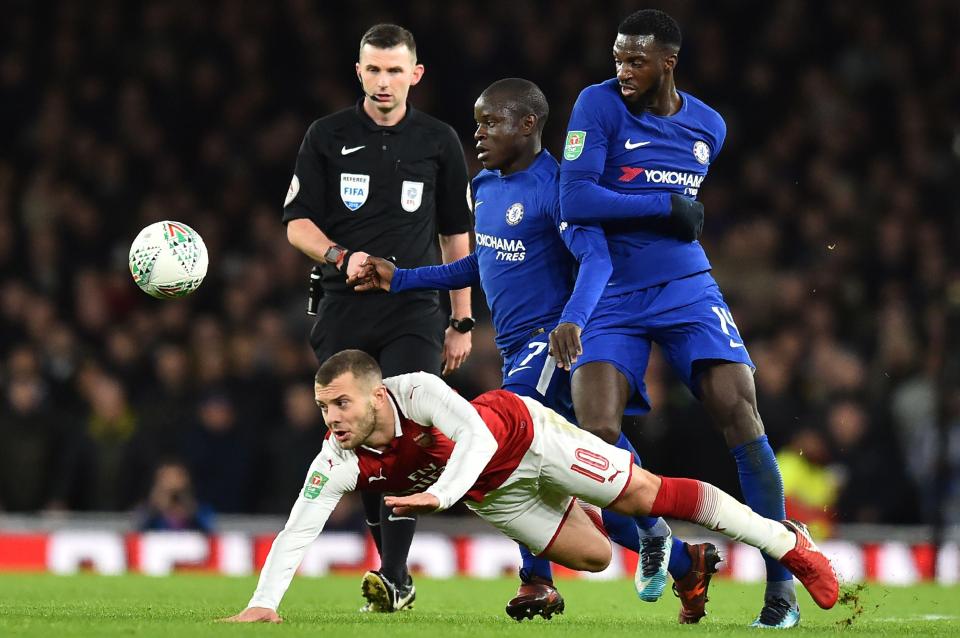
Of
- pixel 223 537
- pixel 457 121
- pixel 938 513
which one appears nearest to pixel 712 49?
pixel 457 121

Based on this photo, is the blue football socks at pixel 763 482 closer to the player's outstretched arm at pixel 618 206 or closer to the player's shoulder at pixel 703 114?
the player's outstretched arm at pixel 618 206

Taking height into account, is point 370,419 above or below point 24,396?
above

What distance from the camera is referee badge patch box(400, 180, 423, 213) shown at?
7.30 metres

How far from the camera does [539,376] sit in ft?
21.7

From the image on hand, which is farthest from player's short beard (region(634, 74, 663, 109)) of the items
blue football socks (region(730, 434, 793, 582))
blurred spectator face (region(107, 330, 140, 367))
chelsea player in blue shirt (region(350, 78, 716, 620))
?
blurred spectator face (region(107, 330, 140, 367))

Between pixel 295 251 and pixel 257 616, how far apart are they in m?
8.52

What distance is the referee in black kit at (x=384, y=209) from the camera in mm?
7152

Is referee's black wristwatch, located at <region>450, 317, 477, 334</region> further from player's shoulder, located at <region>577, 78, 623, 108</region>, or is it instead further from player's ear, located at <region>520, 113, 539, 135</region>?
player's shoulder, located at <region>577, 78, 623, 108</region>

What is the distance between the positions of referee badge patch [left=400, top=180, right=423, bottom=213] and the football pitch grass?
1.81m

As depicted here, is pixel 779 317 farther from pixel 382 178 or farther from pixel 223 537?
pixel 382 178

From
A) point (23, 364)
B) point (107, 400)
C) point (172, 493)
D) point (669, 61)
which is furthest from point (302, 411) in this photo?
point (669, 61)

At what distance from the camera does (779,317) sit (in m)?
12.9

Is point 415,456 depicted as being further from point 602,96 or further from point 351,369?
point 602,96

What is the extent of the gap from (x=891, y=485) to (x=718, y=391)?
5.64 m
